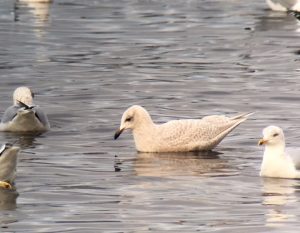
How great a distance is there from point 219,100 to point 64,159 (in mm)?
6006

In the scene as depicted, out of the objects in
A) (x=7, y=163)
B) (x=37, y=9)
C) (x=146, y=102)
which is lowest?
(x=37, y=9)

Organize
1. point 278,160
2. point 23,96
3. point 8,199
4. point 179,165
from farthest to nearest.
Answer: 1. point 23,96
2. point 179,165
3. point 278,160
4. point 8,199

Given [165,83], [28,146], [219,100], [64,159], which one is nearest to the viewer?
[64,159]

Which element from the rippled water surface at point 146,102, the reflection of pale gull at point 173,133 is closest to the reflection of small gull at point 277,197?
the rippled water surface at point 146,102

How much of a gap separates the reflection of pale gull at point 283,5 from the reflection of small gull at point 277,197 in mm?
23516

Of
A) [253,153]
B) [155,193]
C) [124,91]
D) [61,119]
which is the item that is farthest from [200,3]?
[155,193]

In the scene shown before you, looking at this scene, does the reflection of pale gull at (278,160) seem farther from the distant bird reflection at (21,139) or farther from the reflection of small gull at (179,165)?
the distant bird reflection at (21,139)

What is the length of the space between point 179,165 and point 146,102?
574 cm

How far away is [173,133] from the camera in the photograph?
2006 cm

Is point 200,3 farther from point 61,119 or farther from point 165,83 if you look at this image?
point 61,119

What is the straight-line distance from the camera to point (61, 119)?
23219 mm

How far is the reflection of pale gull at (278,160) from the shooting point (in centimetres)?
1809

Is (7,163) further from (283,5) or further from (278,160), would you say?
(283,5)

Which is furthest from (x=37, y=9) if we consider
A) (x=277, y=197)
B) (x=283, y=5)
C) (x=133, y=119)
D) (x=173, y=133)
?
(x=277, y=197)
